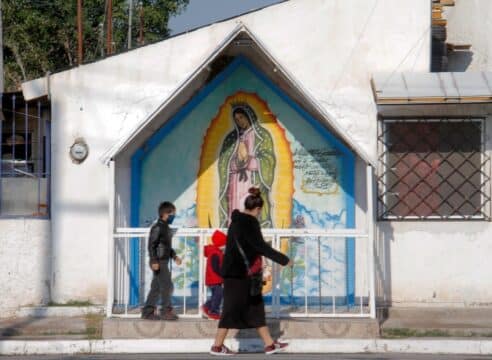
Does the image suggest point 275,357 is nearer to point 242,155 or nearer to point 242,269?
point 242,269

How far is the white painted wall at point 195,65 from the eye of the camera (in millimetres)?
13680

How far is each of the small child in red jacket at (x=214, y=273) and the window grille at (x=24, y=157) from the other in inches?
116

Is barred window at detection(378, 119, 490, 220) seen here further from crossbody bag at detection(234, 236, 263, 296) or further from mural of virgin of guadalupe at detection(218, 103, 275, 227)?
crossbody bag at detection(234, 236, 263, 296)

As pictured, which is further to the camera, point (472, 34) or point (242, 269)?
point (472, 34)

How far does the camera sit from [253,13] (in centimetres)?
1369

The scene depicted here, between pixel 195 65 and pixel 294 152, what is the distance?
5.49 ft

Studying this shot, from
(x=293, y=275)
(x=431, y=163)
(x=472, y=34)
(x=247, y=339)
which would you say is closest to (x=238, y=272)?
(x=247, y=339)

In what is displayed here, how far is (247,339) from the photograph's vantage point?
1166 cm

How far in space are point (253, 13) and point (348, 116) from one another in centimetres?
177

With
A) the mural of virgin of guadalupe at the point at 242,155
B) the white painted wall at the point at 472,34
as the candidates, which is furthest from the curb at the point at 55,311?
the white painted wall at the point at 472,34

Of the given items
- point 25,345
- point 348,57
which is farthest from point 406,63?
point 25,345

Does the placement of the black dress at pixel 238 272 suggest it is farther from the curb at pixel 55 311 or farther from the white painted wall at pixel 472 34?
the white painted wall at pixel 472 34

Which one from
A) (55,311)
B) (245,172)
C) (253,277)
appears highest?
(245,172)

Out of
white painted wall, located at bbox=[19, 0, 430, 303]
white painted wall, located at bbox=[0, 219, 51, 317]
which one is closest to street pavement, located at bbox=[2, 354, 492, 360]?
white painted wall, located at bbox=[0, 219, 51, 317]
